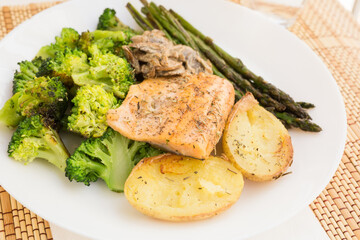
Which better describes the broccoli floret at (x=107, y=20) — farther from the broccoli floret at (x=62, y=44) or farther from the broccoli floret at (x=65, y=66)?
the broccoli floret at (x=65, y=66)

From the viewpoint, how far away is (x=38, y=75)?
3.48 m

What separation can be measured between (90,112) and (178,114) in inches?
29.7

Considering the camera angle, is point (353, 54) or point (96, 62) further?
point (353, 54)

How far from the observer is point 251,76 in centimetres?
399

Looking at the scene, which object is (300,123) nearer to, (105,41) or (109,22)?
(105,41)

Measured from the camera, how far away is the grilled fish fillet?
294cm

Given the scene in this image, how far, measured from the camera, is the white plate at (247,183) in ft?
8.77

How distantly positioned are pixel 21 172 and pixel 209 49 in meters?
2.46

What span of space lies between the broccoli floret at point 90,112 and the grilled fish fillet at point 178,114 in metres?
0.12

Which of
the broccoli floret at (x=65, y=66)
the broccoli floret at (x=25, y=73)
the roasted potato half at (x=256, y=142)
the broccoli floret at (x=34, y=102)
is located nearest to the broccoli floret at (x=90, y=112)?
the broccoli floret at (x=34, y=102)

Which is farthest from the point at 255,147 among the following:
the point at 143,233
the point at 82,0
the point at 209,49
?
the point at 82,0

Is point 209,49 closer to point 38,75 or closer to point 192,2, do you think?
point 192,2

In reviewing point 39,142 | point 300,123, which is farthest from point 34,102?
point 300,123

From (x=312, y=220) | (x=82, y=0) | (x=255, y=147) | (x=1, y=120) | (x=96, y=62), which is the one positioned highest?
(x=82, y=0)
